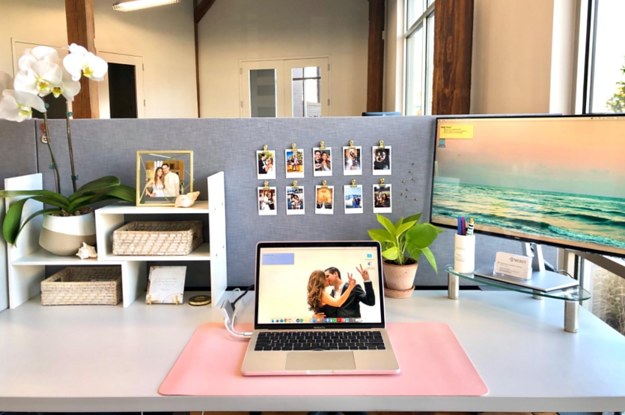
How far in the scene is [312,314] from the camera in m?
1.34

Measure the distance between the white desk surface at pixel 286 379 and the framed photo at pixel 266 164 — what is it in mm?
389

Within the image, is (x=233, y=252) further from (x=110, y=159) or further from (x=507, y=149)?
(x=507, y=149)

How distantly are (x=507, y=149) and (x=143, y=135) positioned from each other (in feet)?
3.66

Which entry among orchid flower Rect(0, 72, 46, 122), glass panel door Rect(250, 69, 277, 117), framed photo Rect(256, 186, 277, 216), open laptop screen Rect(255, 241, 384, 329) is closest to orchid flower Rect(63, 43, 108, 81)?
orchid flower Rect(0, 72, 46, 122)

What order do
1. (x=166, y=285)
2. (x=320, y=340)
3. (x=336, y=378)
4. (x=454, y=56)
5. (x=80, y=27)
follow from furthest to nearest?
1. (x=80, y=27)
2. (x=454, y=56)
3. (x=166, y=285)
4. (x=320, y=340)
5. (x=336, y=378)

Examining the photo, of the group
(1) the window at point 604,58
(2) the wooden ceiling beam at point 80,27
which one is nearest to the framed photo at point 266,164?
(1) the window at point 604,58

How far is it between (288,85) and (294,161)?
6353mm

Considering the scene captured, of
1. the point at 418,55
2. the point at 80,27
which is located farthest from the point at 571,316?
the point at 80,27

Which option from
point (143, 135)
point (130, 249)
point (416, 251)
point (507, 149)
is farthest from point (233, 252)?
point (507, 149)

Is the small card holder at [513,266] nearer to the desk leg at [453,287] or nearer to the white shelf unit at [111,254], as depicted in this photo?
the desk leg at [453,287]

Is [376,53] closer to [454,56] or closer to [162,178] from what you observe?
[454,56]

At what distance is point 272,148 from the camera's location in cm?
170

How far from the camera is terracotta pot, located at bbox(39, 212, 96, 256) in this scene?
154cm

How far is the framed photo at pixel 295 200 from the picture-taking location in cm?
171
